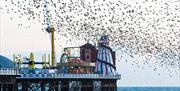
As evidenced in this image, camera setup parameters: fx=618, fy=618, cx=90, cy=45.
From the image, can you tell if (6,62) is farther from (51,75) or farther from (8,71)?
(8,71)

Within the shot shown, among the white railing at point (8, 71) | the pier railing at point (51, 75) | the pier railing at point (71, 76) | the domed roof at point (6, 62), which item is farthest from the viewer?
the pier railing at point (71, 76)

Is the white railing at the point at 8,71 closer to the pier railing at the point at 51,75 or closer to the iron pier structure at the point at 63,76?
the iron pier structure at the point at 63,76

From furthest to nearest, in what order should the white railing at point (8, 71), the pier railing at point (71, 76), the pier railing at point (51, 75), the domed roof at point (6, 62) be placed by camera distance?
the pier railing at point (71, 76), the pier railing at point (51, 75), the domed roof at point (6, 62), the white railing at point (8, 71)

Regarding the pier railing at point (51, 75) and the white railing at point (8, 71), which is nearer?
the white railing at point (8, 71)

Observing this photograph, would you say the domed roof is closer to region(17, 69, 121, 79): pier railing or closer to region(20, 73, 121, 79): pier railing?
region(17, 69, 121, 79): pier railing

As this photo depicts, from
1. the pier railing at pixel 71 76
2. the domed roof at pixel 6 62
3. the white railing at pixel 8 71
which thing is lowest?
the pier railing at pixel 71 76

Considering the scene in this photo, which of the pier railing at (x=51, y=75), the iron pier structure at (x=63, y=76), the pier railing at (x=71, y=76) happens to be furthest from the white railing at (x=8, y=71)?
the pier railing at (x=71, y=76)

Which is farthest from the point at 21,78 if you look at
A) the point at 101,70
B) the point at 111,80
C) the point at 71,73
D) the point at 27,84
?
the point at 101,70

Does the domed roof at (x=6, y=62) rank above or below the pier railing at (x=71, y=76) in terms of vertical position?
above

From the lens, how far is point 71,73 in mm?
115250

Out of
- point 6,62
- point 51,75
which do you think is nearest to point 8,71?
point 6,62

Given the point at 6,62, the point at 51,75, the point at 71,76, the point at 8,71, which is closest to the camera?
the point at 8,71

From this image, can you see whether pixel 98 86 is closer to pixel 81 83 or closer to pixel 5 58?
pixel 81 83

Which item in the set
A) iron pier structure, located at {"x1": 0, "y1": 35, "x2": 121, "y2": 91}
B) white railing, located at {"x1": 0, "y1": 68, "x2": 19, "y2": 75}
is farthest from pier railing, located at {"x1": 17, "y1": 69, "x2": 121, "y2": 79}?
white railing, located at {"x1": 0, "y1": 68, "x2": 19, "y2": 75}
